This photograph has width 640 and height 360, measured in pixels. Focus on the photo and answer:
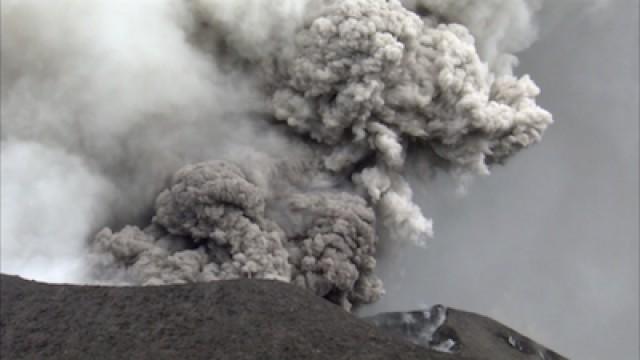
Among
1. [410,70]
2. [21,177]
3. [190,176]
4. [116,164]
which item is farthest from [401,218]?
[21,177]

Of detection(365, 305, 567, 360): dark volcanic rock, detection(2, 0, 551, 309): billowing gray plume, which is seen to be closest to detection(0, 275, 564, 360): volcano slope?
detection(2, 0, 551, 309): billowing gray plume

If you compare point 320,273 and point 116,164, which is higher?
point 116,164

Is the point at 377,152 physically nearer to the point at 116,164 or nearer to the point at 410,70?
the point at 410,70

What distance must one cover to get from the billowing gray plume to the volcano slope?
54.1 inches

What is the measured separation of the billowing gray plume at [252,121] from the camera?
44.3 ft

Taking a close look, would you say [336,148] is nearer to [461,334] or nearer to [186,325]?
[461,334]

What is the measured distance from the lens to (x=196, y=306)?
11.8 meters

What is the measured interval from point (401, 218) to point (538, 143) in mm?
2519

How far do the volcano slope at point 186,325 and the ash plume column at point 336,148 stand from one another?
948 mm

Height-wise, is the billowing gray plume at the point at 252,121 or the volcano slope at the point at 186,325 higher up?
the billowing gray plume at the point at 252,121

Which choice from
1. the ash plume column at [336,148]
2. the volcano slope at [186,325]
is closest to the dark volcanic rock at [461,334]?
the ash plume column at [336,148]

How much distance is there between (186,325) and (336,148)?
13.3ft

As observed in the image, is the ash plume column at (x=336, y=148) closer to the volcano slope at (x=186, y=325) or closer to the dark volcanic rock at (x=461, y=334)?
the dark volcanic rock at (x=461, y=334)

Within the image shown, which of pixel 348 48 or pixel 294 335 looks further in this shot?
pixel 348 48
